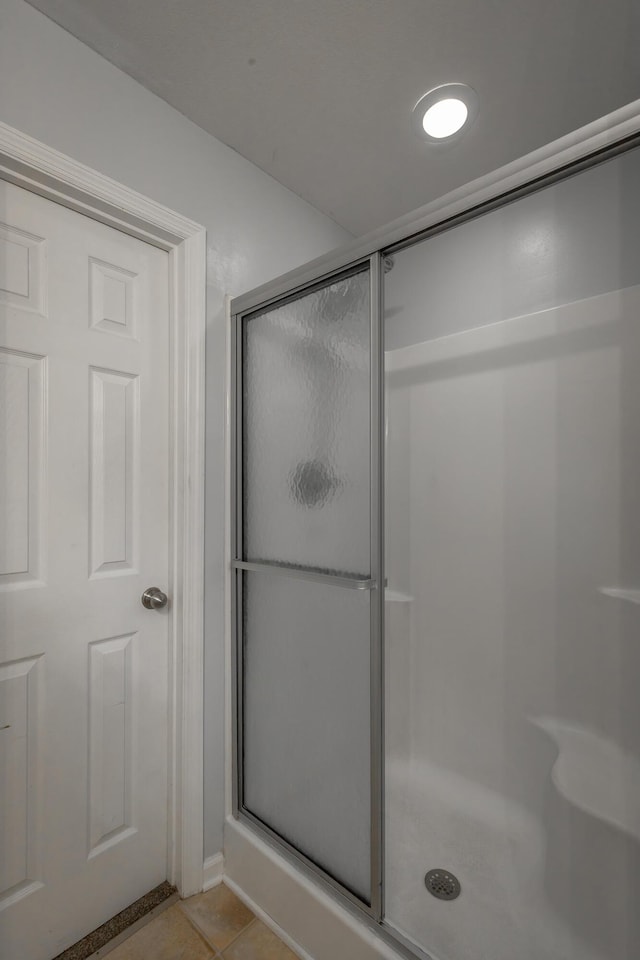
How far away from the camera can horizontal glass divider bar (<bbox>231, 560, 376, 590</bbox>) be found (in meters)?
1.12

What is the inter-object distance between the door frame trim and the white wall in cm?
4

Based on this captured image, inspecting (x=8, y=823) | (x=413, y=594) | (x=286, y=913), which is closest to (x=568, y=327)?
(x=413, y=594)

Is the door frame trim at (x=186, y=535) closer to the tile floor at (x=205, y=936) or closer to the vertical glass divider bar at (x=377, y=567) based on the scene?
the tile floor at (x=205, y=936)

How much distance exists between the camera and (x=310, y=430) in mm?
1297

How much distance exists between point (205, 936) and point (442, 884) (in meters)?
0.69

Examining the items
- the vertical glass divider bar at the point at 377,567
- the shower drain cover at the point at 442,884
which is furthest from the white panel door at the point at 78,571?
the shower drain cover at the point at 442,884

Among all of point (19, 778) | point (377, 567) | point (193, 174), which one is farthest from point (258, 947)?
point (193, 174)

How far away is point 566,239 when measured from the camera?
5.20 ft

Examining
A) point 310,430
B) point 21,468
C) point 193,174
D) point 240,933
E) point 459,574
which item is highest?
point 193,174

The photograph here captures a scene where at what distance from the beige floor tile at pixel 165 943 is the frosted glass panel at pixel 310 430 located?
3.29ft

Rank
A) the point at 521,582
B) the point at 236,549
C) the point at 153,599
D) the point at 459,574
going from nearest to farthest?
the point at 153,599, the point at 236,549, the point at 521,582, the point at 459,574

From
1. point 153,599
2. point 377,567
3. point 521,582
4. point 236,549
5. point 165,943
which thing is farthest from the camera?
point 521,582

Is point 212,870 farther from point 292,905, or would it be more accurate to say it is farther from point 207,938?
point 292,905

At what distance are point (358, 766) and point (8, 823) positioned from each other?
843mm
